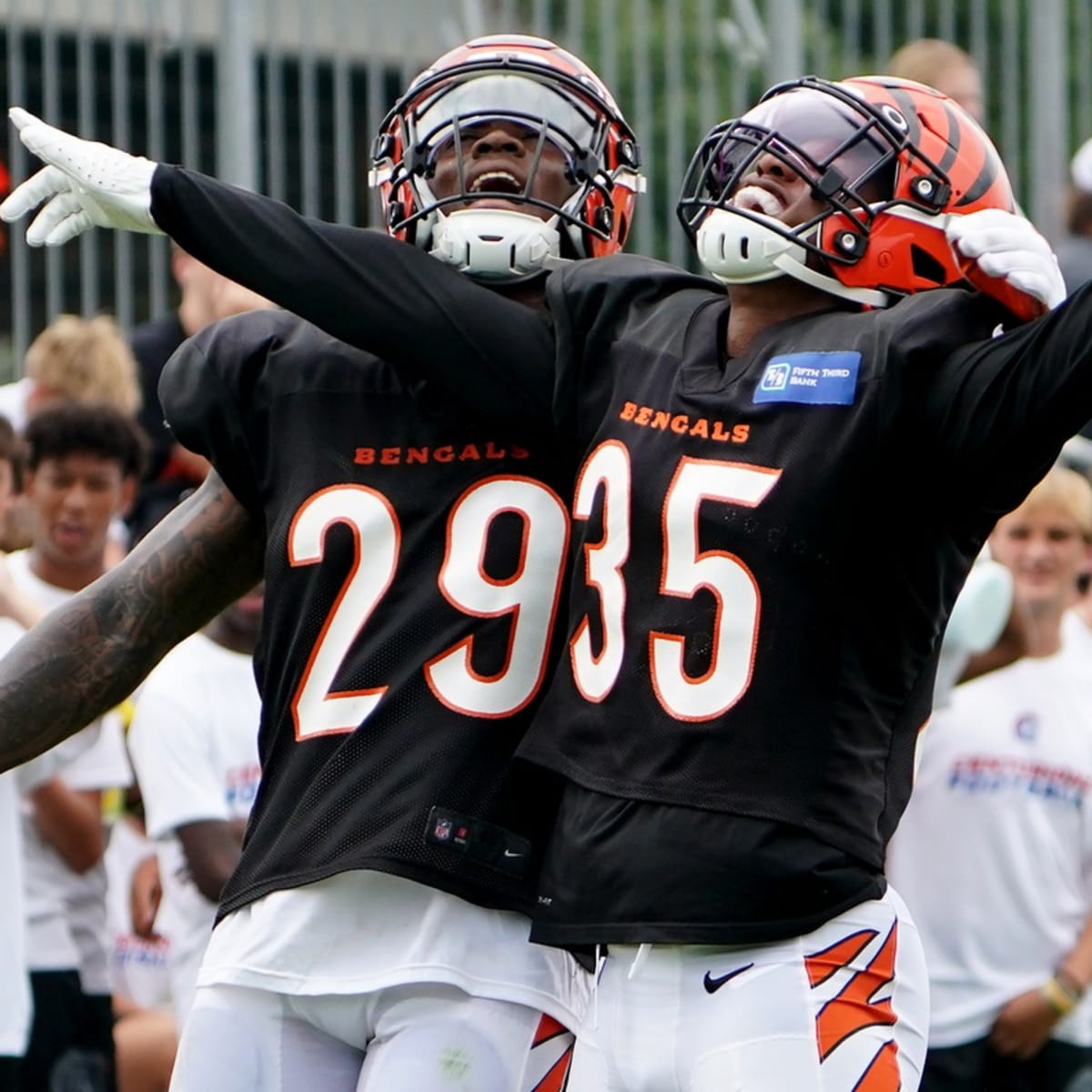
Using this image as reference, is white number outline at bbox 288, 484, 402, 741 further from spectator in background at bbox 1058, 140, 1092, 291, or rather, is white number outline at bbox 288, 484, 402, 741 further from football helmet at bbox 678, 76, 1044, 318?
spectator in background at bbox 1058, 140, 1092, 291

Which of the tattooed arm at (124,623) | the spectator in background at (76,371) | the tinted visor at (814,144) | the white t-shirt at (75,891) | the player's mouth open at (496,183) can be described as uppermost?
the tinted visor at (814,144)

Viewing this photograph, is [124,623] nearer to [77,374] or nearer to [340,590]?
[340,590]

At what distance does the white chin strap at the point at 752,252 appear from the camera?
147 inches

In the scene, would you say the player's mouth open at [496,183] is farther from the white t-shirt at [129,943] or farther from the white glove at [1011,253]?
the white t-shirt at [129,943]

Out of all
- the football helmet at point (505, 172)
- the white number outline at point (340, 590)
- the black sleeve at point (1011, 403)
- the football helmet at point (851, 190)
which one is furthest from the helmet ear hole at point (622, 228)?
the black sleeve at point (1011, 403)

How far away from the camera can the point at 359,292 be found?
386cm

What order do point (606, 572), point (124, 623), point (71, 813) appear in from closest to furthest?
point (606, 572) < point (124, 623) < point (71, 813)

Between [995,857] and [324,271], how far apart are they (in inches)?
133

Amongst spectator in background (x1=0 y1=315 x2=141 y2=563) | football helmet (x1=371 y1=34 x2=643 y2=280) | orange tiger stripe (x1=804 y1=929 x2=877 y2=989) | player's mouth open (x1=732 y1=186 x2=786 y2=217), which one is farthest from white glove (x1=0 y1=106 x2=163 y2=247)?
spectator in background (x1=0 y1=315 x2=141 y2=563)

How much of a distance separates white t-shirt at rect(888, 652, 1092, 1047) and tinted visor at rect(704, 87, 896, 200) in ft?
9.89

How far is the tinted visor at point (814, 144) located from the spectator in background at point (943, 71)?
4.30m

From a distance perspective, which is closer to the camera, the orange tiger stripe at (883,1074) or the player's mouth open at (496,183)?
the orange tiger stripe at (883,1074)

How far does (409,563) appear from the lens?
12.7ft

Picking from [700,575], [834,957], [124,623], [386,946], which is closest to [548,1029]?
[386,946]
